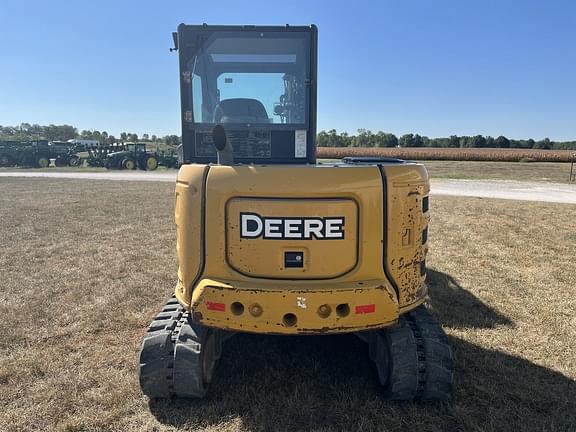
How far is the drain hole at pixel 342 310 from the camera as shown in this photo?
2.70 meters

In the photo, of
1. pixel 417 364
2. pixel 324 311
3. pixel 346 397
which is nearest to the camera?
pixel 324 311

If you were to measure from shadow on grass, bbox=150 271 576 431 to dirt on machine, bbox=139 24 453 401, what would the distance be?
5.9 inches

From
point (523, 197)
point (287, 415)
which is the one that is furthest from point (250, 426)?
point (523, 197)

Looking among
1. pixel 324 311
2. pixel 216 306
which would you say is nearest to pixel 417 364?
pixel 324 311

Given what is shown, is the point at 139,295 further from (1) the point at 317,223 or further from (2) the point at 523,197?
(2) the point at 523,197

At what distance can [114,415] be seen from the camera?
3.04 meters

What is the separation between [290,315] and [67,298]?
3.63 m

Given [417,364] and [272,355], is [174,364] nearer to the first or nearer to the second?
[272,355]

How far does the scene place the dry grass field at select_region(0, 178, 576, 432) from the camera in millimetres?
3020

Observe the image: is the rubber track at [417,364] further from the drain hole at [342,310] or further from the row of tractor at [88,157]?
the row of tractor at [88,157]

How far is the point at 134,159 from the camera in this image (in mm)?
30781

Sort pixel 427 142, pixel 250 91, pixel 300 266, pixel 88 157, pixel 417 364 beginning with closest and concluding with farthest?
pixel 300 266 → pixel 417 364 → pixel 250 91 → pixel 88 157 → pixel 427 142

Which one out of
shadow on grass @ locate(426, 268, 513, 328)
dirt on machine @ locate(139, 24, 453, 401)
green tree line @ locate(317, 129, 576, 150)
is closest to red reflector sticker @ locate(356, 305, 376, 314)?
dirt on machine @ locate(139, 24, 453, 401)

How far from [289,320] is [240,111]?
1905 millimetres
